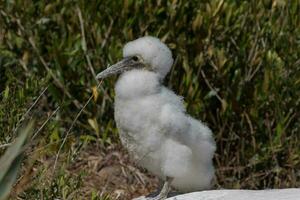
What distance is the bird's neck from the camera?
5.03 metres

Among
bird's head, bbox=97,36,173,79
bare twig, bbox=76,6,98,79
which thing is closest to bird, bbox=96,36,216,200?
bird's head, bbox=97,36,173,79

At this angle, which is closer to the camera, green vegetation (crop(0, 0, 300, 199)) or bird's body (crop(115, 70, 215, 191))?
bird's body (crop(115, 70, 215, 191))

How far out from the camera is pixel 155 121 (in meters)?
5.00

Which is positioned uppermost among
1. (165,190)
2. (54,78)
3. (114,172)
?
(54,78)

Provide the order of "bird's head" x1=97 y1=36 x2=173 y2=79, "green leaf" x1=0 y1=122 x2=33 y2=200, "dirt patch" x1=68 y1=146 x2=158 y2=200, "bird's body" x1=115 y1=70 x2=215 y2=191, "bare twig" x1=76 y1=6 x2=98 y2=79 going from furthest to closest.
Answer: "bare twig" x1=76 y1=6 x2=98 y2=79 → "dirt patch" x1=68 y1=146 x2=158 y2=200 → "bird's head" x1=97 y1=36 x2=173 y2=79 → "bird's body" x1=115 y1=70 x2=215 y2=191 → "green leaf" x1=0 y1=122 x2=33 y2=200

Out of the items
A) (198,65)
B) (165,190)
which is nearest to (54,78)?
(198,65)

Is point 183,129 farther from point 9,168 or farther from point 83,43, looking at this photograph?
point 83,43

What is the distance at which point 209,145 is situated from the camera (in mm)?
5363

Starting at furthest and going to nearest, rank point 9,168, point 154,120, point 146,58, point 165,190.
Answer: point 165,190, point 146,58, point 154,120, point 9,168

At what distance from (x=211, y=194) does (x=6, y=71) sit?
2270mm

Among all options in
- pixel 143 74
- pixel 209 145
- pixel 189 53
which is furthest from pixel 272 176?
pixel 143 74

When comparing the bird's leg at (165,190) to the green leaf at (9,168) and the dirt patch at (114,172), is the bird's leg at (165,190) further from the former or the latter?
the green leaf at (9,168)

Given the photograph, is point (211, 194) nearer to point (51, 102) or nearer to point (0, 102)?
point (0, 102)

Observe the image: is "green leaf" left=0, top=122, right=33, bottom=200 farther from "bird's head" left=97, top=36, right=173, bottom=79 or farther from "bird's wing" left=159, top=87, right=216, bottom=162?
"bird's head" left=97, top=36, right=173, bottom=79
